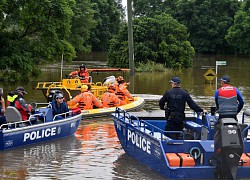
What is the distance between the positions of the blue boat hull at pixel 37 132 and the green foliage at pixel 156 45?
34.8 meters

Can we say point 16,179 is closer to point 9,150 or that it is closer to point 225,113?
point 9,150

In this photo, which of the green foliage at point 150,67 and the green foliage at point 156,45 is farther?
the green foliage at point 156,45

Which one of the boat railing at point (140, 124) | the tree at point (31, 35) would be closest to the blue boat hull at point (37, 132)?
the boat railing at point (140, 124)

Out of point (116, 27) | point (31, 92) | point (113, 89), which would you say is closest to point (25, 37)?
point (31, 92)

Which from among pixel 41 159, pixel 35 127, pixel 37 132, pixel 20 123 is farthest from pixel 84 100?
pixel 41 159

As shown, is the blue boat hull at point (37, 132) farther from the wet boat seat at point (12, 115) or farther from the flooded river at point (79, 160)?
the wet boat seat at point (12, 115)

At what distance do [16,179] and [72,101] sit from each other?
8636 mm

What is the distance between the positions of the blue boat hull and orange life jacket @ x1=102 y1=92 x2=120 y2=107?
15.7 feet

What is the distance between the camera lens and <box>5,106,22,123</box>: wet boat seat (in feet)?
44.3

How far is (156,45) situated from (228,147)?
1712 inches

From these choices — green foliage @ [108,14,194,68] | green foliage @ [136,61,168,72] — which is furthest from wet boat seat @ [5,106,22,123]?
green foliage @ [108,14,194,68]

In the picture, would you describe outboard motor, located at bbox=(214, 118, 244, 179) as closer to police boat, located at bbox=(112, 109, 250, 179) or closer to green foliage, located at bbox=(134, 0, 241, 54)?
police boat, located at bbox=(112, 109, 250, 179)

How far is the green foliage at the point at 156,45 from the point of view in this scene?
5112 cm

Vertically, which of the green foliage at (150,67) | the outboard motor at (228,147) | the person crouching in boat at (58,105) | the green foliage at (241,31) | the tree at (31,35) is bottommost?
the outboard motor at (228,147)
